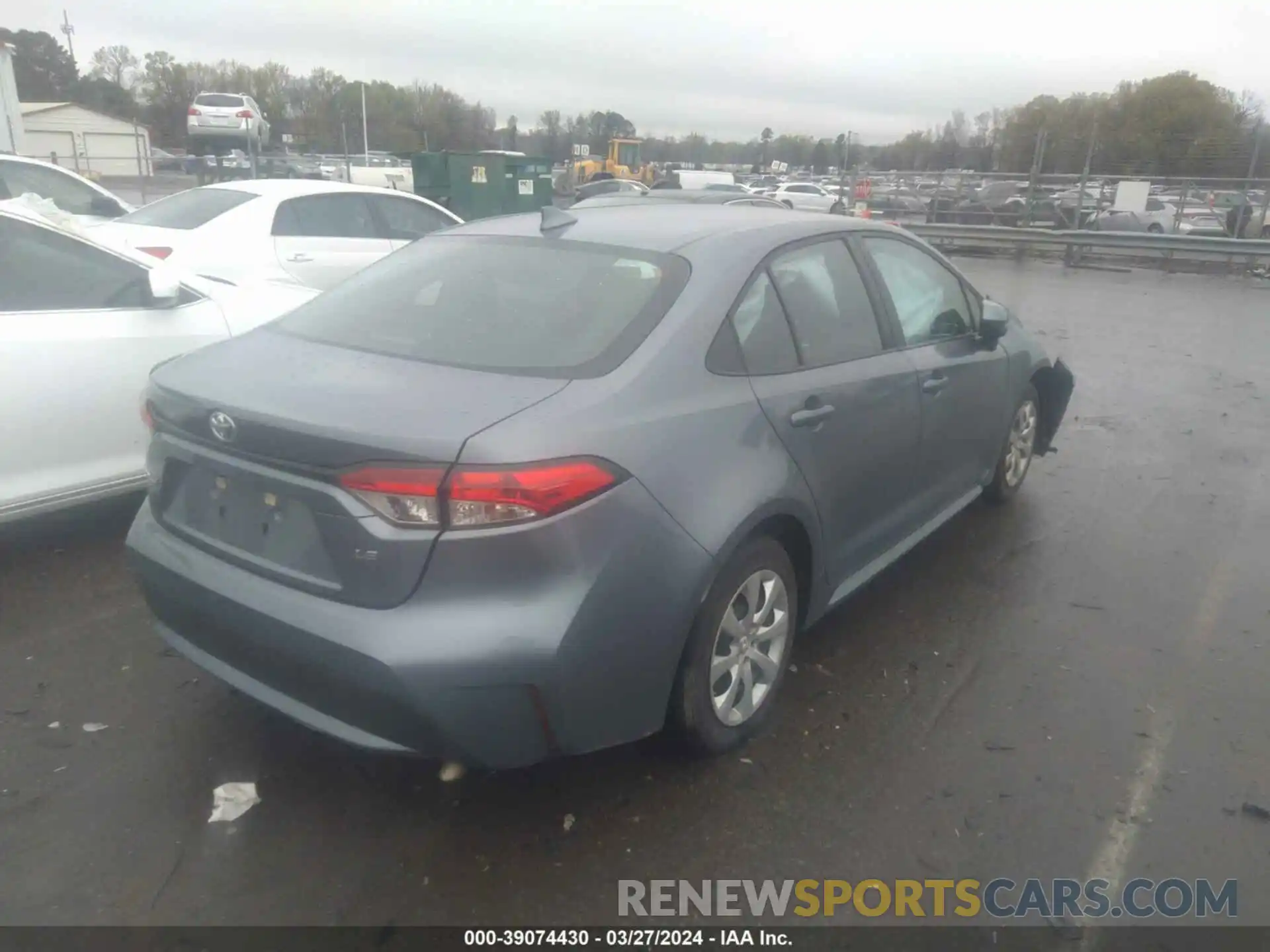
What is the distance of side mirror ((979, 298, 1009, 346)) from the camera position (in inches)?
175

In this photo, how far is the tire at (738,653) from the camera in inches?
111

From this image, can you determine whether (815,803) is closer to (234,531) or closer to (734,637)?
(734,637)

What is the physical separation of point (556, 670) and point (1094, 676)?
2367 millimetres

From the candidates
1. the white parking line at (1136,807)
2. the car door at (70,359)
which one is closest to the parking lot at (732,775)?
the white parking line at (1136,807)

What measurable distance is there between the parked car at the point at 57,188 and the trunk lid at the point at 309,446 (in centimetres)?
819

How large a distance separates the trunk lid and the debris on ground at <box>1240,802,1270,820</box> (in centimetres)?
245

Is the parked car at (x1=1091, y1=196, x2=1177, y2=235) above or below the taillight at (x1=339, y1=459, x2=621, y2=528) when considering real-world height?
above

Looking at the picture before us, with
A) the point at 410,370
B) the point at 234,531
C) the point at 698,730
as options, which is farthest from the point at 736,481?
the point at 234,531

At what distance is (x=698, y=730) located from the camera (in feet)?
9.59

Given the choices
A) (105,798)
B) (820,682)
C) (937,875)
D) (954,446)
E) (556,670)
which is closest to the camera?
(556,670)

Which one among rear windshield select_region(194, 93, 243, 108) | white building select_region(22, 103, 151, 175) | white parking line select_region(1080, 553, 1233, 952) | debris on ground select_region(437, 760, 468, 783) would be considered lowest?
debris on ground select_region(437, 760, 468, 783)

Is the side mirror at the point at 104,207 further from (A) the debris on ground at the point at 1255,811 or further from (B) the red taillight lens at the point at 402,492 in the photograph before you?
(A) the debris on ground at the point at 1255,811

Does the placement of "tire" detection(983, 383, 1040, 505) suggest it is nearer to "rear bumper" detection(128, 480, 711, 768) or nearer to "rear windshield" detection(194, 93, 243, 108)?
"rear bumper" detection(128, 480, 711, 768)

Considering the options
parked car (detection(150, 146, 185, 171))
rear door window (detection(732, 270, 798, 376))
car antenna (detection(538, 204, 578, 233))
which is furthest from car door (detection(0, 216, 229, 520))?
parked car (detection(150, 146, 185, 171))
